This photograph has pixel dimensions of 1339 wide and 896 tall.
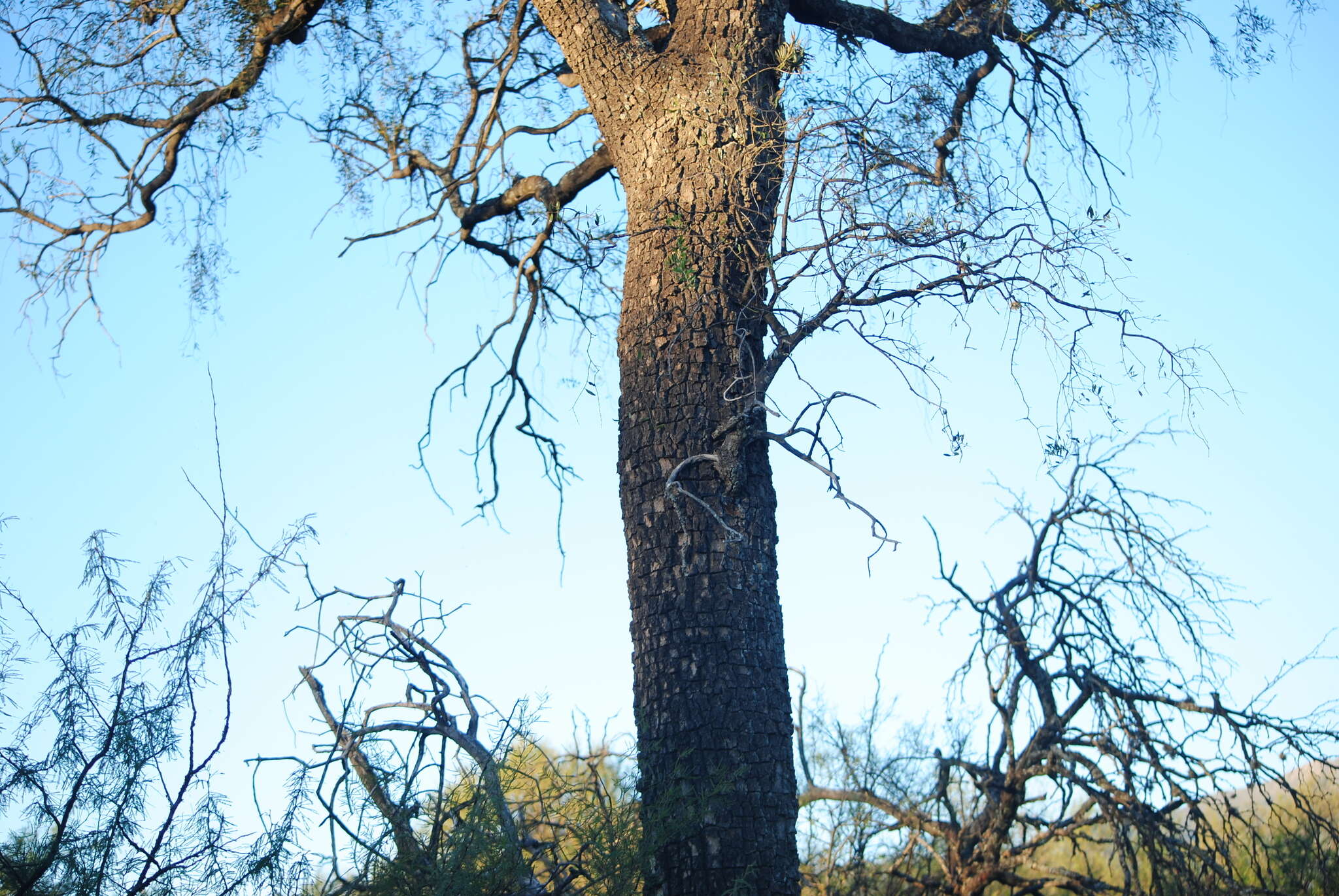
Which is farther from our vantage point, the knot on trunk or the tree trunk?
the knot on trunk

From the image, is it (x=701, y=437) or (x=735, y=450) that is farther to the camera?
(x=701, y=437)

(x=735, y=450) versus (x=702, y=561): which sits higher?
(x=735, y=450)

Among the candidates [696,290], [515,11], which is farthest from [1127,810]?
[515,11]

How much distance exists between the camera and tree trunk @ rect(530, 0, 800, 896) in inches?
126

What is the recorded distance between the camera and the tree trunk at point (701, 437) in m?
3.20

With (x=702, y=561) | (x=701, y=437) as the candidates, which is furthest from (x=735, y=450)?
(x=702, y=561)

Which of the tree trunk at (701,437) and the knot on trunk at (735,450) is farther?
the knot on trunk at (735,450)

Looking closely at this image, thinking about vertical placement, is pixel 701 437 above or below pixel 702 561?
above

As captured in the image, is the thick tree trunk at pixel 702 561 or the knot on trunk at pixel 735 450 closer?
the thick tree trunk at pixel 702 561

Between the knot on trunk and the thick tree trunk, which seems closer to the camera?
the thick tree trunk

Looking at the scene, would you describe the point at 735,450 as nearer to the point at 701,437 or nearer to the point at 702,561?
the point at 701,437

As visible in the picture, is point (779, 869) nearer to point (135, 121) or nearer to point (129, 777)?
point (129, 777)

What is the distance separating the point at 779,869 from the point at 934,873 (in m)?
3.04

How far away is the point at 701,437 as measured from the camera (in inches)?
142
